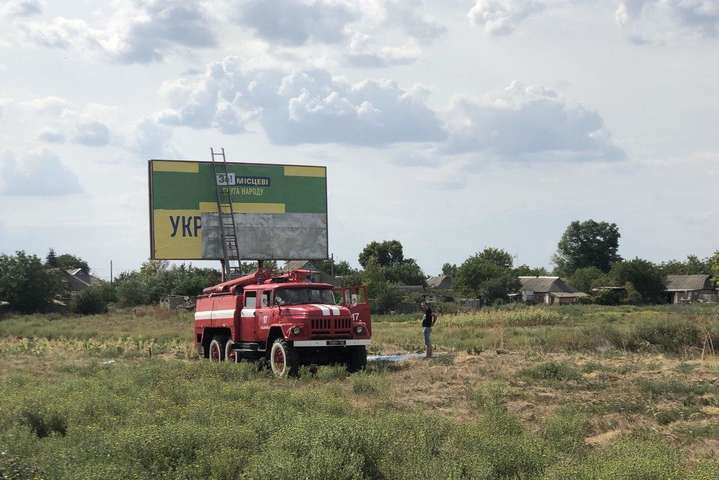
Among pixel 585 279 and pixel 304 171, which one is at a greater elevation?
pixel 304 171

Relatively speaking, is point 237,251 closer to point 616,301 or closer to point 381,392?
point 381,392

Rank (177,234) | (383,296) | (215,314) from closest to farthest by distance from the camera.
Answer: (215,314) → (177,234) → (383,296)

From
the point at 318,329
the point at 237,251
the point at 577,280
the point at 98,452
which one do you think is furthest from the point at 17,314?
the point at 577,280

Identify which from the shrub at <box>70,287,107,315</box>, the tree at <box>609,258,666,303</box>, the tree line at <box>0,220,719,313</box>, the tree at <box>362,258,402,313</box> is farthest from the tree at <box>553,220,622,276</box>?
the shrub at <box>70,287,107,315</box>

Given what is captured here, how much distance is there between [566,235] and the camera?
13700cm

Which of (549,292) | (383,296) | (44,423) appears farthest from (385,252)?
(44,423)

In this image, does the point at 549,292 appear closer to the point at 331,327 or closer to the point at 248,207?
the point at 248,207

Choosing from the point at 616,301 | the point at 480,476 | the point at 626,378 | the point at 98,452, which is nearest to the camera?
the point at 480,476

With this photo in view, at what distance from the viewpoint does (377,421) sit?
1032cm

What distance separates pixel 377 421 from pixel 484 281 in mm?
84497

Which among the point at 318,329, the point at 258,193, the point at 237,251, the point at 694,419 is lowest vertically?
the point at 694,419

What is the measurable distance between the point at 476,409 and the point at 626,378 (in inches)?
230

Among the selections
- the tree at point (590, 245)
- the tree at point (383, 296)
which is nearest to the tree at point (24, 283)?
the tree at point (383, 296)

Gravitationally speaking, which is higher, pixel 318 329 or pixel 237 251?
pixel 237 251
